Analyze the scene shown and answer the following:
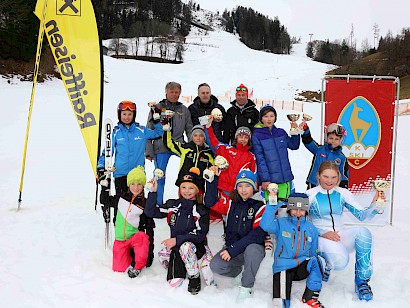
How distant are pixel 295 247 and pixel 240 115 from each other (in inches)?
92.7

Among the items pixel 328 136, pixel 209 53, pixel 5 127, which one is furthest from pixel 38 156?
pixel 209 53

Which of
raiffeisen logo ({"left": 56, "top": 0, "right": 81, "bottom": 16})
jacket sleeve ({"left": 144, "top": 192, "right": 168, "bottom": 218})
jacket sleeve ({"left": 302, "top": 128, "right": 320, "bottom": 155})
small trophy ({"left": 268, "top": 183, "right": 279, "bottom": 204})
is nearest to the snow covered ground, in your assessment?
jacket sleeve ({"left": 144, "top": 192, "right": 168, "bottom": 218})

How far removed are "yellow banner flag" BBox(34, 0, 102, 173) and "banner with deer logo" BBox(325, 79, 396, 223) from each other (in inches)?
140

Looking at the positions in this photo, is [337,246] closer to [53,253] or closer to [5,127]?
[53,253]

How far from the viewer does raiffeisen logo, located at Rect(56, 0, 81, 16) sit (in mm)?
6035

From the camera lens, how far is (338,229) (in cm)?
405

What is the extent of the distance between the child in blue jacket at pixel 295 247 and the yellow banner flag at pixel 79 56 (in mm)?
3311

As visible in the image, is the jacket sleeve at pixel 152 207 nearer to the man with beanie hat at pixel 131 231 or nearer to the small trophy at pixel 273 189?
the man with beanie hat at pixel 131 231

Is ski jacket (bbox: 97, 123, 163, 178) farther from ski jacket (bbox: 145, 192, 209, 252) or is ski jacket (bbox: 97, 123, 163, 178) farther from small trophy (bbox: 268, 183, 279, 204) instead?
small trophy (bbox: 268, 183, 279, 204)

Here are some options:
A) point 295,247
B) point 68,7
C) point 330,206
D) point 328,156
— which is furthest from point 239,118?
point 68,7

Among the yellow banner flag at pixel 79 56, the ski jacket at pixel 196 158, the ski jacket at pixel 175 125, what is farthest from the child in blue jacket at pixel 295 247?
the yellow banner flag at pixel 79 56

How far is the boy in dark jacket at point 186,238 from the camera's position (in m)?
4.09

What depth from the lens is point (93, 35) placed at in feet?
20.0

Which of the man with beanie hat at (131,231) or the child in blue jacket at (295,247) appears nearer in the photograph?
the child in blue jacket at (295,247)
